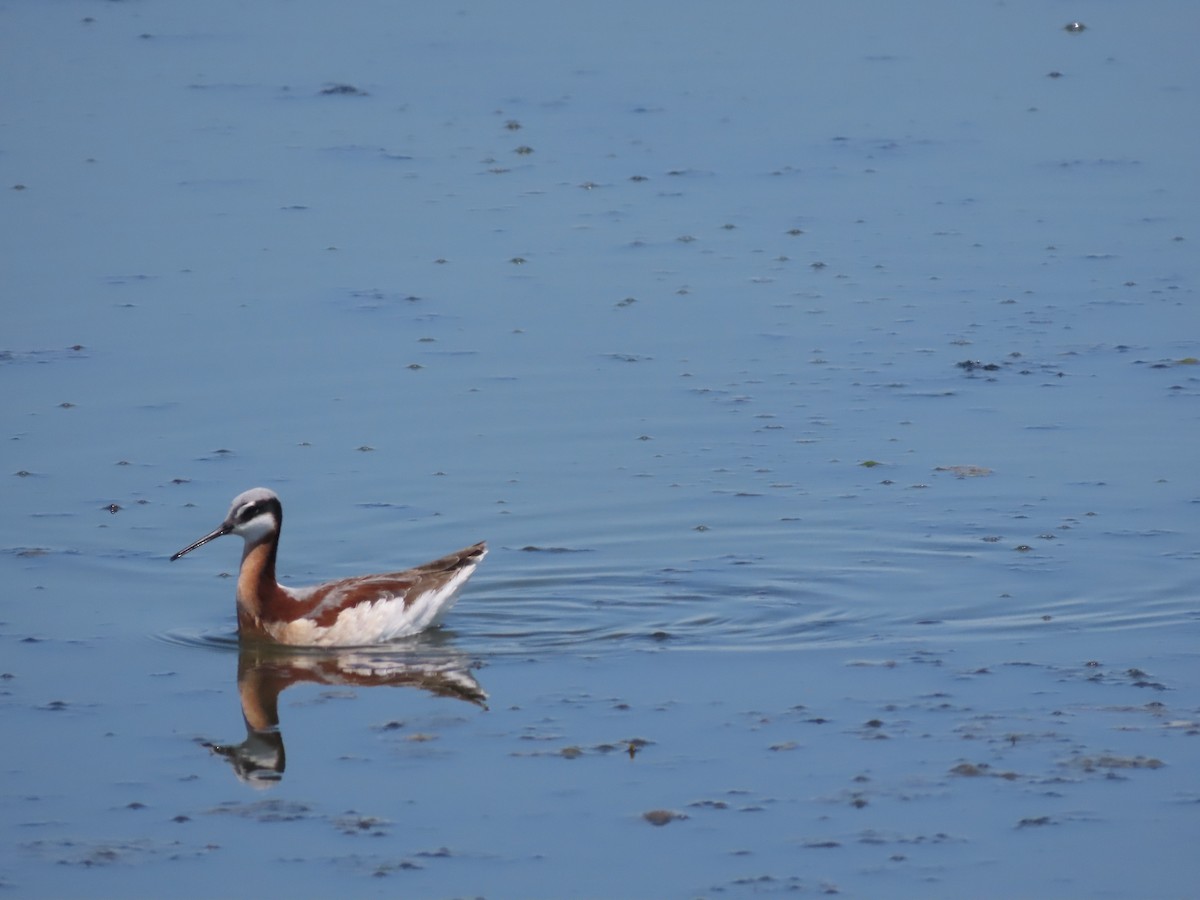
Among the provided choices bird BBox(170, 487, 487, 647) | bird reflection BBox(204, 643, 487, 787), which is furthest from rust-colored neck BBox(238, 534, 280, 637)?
bird reflection BBox(204, 643, 487, 787)

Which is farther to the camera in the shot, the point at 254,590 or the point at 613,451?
the point at 613,451

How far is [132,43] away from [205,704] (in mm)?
14321

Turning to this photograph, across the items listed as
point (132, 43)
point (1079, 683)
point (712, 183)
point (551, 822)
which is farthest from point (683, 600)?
point (132, 43)

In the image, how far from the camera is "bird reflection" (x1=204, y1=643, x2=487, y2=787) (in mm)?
9594

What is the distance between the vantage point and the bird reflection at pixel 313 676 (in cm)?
959

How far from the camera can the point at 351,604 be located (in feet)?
36.6

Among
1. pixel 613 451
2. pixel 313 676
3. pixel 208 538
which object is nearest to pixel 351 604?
pixel 313 676

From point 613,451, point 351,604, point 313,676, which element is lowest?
point 313,676

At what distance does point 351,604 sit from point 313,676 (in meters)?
0.49

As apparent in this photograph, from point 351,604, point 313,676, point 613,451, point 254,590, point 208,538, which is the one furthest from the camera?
point 613,451

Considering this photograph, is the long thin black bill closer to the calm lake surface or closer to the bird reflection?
the calm lake surface

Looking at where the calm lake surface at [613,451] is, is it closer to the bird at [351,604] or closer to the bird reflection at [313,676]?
the bird reflection at [313,676]

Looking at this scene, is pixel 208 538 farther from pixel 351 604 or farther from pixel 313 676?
pixel 313 676

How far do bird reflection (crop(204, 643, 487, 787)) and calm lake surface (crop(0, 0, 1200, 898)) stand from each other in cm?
4
